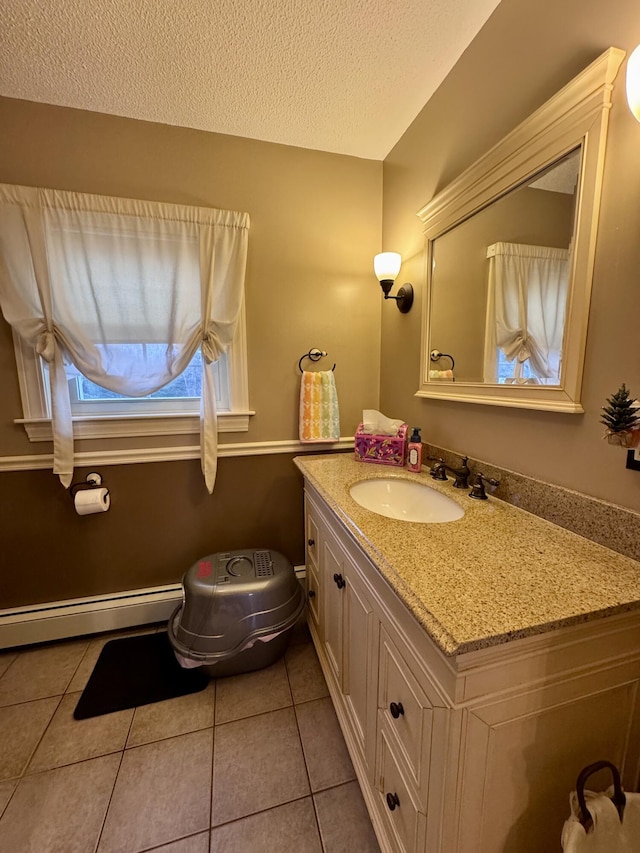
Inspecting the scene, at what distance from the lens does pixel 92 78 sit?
4.34ft

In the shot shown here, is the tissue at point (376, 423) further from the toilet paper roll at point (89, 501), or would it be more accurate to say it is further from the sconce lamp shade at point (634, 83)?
the toilet paper roll at point (89, 501)

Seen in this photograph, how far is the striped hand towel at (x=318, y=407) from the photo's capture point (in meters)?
1.80

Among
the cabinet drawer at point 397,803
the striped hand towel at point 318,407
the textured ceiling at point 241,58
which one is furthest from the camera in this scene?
the striped hand towel at point 318,407

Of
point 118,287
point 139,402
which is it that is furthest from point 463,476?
point 118,287

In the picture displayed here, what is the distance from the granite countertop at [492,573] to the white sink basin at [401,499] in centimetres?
16

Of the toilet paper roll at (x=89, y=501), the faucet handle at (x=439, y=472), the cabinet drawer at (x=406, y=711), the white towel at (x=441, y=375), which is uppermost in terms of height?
the white towel at (x=441, y=375)

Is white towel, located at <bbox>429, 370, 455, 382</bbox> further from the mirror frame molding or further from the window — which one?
the window

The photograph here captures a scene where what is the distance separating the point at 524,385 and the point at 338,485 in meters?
0.69

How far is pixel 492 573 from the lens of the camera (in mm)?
732

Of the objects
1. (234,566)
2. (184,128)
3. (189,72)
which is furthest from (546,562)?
(184,128)

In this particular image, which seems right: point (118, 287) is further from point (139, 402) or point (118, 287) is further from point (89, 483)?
point (89, 483)

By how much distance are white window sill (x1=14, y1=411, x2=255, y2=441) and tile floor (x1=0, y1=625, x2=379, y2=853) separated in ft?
3.53

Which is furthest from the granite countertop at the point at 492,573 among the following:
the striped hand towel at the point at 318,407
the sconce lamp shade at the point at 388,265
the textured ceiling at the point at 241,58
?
the textured ceiling at the point at 241,58

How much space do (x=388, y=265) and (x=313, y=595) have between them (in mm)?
1580
